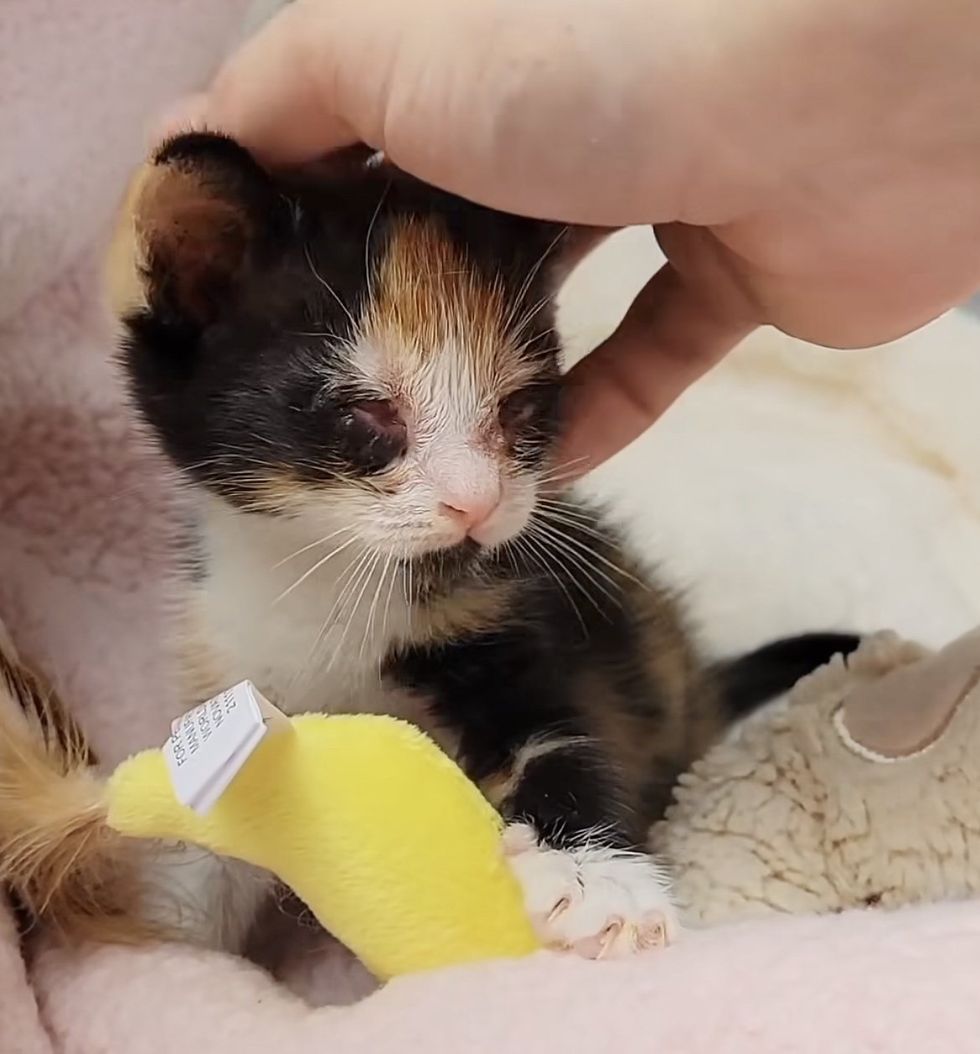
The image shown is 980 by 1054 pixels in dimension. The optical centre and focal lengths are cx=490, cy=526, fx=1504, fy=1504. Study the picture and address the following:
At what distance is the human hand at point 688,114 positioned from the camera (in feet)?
2.50

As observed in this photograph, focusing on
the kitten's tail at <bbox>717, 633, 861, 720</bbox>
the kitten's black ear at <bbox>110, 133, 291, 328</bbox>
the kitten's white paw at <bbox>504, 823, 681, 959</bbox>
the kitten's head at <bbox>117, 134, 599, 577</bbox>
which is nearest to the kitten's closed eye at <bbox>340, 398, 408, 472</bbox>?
the kitten's head at <bbox>117, 134, 599, 577</bbox>

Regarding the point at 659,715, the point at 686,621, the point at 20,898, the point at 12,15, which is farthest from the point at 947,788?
the point at 12,15

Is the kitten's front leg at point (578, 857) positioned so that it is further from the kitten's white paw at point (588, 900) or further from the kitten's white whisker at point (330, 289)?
the kitten's white whisker at point (330, 289)

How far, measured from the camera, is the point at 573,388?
1152 millimetres

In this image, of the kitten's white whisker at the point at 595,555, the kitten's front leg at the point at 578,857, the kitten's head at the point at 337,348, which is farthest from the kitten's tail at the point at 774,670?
the kitten's head at the point at 337,348

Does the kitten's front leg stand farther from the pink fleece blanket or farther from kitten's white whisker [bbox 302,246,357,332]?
kitten's white whisker [bbox 302,246,357,332]

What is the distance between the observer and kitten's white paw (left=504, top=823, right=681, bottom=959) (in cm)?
88

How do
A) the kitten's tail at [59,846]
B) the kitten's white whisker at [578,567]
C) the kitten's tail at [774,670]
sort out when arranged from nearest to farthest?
1. the kitten's tail at [59,846]
2. the kitten's white whisker at [578,567]
3. the kitten's tail at [774,670]

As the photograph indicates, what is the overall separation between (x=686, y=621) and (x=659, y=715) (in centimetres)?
17

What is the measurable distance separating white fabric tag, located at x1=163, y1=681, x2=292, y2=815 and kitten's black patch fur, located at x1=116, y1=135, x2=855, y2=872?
166 millimetres

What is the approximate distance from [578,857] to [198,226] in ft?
1.54

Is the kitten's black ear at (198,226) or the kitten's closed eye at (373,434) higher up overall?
the kitten's black ear at (198,226)

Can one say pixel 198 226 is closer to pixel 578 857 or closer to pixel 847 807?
pixel 578 857

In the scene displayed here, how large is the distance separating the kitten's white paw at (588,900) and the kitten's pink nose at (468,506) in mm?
199
